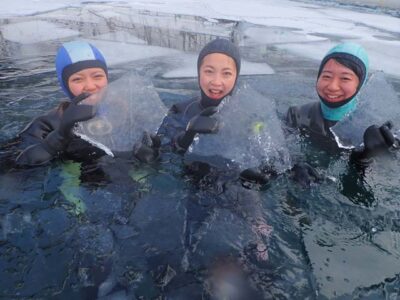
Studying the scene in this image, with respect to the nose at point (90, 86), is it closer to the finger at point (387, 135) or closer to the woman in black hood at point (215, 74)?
the woman in black hood at point (215, 74)

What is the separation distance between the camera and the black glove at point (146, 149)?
10.9 feet

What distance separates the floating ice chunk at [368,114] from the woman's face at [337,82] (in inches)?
13.8

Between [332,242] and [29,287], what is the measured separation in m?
1.95

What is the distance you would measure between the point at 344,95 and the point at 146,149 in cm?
212

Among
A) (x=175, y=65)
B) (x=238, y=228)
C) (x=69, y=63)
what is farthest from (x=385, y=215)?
(x=175, y=65)

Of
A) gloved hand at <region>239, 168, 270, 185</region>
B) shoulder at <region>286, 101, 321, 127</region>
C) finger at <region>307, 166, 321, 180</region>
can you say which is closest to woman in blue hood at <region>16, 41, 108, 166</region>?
gloved hand at <region>239, 168, 270, 185</region>

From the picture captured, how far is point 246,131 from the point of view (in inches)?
124

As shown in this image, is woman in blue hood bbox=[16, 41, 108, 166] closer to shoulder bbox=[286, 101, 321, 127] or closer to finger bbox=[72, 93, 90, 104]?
finger bbox=[72, 93, 90, 104]

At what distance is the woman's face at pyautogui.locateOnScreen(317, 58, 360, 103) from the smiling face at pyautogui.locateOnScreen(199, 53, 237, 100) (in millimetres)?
978

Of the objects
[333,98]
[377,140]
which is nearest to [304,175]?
[377,140]

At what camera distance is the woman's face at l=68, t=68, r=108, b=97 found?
11.3ft

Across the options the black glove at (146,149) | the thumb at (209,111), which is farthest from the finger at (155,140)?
the thumb at (209,111)

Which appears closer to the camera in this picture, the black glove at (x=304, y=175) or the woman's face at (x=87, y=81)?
the black glove at (x=304, y=175)

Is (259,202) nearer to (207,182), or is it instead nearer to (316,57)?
(207,182)
